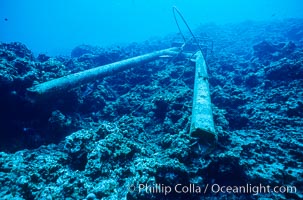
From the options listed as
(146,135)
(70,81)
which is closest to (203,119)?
(146,135)

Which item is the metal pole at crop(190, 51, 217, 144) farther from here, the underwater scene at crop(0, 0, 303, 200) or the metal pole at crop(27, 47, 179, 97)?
the metal pole at crop(27, 47, 179, 97)

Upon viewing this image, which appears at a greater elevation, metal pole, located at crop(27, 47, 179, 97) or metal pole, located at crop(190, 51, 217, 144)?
metal pole, located at crop(27, 47, 179, 97)

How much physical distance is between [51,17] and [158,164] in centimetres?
18466

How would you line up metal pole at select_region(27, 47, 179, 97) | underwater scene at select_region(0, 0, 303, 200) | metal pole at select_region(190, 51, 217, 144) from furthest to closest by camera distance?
metal pole at select_region(27, 47, 179, 97) < metal pole at select_region(190, 51, 217, 144) < underwater scene at select_region(0, 0, 303, 200)

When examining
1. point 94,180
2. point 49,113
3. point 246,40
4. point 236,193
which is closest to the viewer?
point 236,193

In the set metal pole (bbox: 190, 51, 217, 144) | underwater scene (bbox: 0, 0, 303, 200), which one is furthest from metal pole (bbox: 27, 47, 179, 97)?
metal pole (bbox: 190, 51, 217, 144)

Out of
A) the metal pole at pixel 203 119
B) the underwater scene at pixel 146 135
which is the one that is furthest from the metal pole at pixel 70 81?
the metal pole at pixel 203 119

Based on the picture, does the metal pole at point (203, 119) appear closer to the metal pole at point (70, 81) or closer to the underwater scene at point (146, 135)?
the underwater scene at point (146, 135)

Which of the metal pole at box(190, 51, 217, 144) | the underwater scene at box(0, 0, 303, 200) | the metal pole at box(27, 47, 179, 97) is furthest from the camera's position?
the metal pole at box(27, 47, 179, 97)

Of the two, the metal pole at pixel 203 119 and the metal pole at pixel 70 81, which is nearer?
the metal pole at pixel 203 119

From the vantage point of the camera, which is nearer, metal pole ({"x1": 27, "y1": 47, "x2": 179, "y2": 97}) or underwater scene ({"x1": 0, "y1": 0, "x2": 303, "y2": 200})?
underwater scene ({"x1": 0, "y1": 0, "x2": 303, "y2": 200})

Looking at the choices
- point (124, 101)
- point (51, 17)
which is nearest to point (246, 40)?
point (124, 101)

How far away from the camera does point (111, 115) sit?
5941 mm

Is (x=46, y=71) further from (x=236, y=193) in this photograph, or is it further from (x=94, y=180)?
(x=236, y=193)
